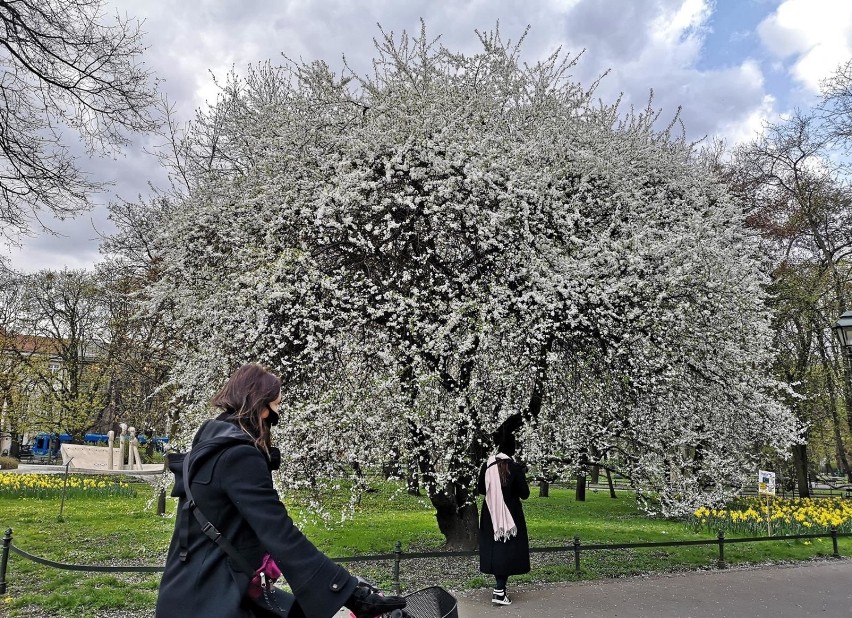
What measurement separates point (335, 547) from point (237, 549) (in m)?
8.08

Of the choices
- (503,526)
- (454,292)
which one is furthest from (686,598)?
(454,292)

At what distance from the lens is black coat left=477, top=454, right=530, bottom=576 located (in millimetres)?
6570

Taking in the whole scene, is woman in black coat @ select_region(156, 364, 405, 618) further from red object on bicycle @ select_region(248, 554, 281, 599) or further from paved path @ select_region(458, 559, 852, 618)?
paved path @ select_region(458, 559, 852, 618)

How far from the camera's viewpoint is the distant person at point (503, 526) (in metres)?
6.57

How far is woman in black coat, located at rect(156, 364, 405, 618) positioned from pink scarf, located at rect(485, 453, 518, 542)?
4677mm

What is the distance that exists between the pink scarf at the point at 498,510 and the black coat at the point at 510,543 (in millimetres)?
63

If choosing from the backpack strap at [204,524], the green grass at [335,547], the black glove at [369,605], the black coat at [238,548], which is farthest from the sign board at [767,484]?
the backpack strap at [204,524]

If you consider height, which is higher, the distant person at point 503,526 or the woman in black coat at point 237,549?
the woman in black coat at point 237,549

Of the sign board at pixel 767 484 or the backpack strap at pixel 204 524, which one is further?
the sign board at pixel 767 484

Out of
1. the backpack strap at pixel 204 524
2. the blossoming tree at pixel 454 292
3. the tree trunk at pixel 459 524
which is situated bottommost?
the tree trunk at pixel 459 524

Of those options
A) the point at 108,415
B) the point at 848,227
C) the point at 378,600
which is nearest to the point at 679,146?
the point at 378,600

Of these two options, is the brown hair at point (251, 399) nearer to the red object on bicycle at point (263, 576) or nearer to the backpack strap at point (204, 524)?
the backpack strap at point (204, 524)

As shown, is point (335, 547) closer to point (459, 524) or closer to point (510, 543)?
point (459, 524)

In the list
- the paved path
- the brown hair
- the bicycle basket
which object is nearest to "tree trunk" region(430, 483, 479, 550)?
the paved path
